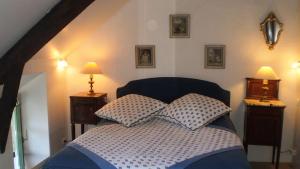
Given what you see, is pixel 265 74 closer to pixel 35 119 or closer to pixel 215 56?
pixel 215 56

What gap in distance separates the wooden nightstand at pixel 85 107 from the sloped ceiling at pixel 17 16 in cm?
141

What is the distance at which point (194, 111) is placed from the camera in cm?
331

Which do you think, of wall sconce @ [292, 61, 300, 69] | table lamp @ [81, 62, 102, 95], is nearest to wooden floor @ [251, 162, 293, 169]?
wall sconce @ [292, 61, 300, 69]

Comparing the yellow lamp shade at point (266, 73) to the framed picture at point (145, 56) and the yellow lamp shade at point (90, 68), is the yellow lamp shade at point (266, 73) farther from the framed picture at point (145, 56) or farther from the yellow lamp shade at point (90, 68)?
the yellow lamp shade at point (90, 68)

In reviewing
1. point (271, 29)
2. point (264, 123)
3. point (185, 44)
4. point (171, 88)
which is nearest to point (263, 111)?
point (264, 123)

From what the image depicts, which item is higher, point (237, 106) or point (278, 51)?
point (278, 51)

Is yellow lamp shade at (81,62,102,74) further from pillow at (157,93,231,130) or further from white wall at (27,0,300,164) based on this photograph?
pillow at (157,93,231,130)

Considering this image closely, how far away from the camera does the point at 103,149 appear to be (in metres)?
2.59

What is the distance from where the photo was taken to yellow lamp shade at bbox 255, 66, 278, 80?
3.54 meters

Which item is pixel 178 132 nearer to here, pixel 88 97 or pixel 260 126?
pixel 260 126

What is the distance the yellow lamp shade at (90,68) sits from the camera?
3.92 m

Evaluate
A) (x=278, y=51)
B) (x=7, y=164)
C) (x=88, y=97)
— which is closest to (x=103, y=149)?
(x=7, y=164)

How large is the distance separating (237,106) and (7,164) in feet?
8.77

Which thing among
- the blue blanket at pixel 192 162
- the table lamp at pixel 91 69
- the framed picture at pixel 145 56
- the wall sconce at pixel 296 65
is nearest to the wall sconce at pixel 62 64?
the table lamp at pixel 91 69
